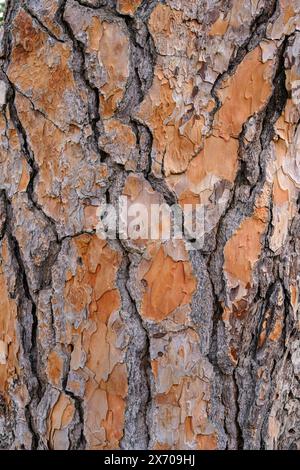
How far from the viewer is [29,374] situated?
1.16 metres

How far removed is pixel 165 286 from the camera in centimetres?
108

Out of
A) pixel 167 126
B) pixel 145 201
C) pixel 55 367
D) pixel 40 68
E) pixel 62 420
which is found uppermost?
pixel 40 68

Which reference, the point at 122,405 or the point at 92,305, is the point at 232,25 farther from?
the point at 122,405

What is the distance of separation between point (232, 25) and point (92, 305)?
1.93 feet

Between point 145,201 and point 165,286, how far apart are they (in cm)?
16

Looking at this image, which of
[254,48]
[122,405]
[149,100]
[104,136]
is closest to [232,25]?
[254,48]

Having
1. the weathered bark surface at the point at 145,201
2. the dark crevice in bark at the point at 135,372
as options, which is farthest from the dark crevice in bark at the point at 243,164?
the dark crevice in bark at the point at 135,372

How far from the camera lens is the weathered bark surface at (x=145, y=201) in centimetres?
108

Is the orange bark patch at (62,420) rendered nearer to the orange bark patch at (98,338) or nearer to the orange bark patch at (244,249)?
the orange bark patch at (98,338)

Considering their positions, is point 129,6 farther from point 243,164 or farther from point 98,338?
point 98,338

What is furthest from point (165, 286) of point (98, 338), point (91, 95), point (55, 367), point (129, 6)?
point (129, 6)

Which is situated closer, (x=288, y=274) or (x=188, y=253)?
(x=188, y=253)

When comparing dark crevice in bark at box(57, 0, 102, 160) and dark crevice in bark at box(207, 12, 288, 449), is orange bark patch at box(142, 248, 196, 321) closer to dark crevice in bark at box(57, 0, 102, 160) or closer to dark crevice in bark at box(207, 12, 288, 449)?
dark crevice in bark at box(207, 12, 288, 449)

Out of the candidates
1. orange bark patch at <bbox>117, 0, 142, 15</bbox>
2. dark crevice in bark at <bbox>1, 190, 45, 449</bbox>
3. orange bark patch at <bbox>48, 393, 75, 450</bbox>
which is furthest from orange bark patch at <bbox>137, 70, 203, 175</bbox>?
orange bark patch at <bbox>48, 393, 75, 450</bbox>
